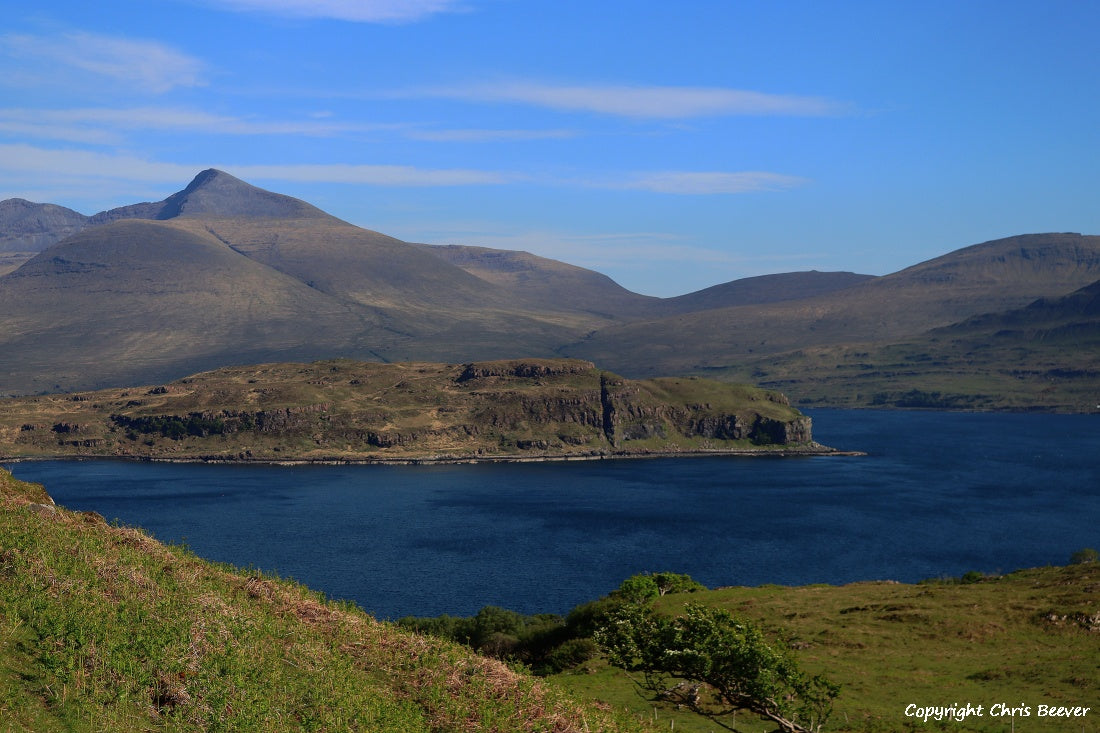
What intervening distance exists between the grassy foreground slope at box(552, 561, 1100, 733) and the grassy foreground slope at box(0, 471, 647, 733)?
47.5 ft

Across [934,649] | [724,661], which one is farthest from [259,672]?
[934,649]

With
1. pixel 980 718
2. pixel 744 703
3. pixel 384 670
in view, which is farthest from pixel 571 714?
pixel 980 718

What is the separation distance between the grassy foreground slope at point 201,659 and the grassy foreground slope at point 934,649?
14.5 metres

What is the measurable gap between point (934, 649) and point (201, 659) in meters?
48.2

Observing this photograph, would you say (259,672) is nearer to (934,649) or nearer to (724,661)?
(724,661)

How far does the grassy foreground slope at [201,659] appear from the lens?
2572 cm

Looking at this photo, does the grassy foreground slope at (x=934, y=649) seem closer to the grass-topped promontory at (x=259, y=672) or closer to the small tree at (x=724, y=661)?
the grass-topped promontory at (x=259, y=672)

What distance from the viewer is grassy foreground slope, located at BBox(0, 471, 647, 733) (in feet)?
84.4

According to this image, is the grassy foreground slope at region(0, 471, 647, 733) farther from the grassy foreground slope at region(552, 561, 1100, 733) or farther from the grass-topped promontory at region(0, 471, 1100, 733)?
the grassy foreground slope at region(552, 561, 1100, 733)

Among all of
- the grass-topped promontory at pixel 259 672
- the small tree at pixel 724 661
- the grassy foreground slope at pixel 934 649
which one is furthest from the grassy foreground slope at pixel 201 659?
the grassy foreground slope at pixel 934 649

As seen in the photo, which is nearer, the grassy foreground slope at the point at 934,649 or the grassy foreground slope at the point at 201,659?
the grassy foreground slope at the point at 201,659

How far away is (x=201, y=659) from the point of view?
28.3 m

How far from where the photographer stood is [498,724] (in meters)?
29.2

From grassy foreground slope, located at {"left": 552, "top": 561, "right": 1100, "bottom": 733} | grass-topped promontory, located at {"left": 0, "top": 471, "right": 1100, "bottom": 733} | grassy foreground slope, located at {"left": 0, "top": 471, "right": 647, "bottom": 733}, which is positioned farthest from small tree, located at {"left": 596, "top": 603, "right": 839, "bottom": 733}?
grassy foreground slope, located at {"left": 552, "top": 561, "right": 1100, "bottom": 733}
